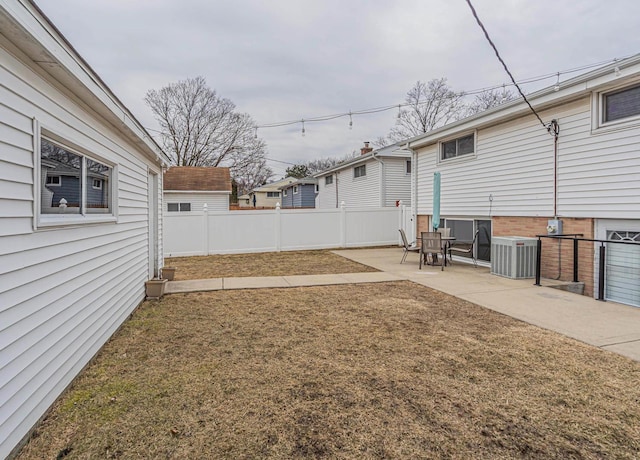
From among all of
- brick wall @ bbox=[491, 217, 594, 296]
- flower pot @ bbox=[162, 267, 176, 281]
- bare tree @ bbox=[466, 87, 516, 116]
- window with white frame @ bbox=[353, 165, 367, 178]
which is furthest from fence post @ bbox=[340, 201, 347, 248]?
bare tree @ bbox=[466, 87, 516, 116]

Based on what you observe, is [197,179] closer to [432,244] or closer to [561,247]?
[432,244]

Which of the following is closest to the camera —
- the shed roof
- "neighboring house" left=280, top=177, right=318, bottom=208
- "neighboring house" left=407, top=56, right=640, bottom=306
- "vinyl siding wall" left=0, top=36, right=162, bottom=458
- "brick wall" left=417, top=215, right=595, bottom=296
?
"vinyl siding wall" left=0, top=36, right=162, bottom=458

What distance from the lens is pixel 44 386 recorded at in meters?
2.64

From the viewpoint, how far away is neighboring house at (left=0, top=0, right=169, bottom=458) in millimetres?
2234

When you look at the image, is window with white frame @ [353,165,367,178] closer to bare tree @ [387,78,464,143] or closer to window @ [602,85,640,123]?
bare tree @ [387,78,464,143]

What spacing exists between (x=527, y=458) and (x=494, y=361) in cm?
147

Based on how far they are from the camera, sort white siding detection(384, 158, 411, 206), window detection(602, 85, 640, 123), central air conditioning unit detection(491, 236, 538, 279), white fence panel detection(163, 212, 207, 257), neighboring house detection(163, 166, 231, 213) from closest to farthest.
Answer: window detection(602, 85, 640, 123), central air conditioning unit detection(491, 236, 538, 279), white fence panel detection(163, 212, 207, 257), white siding detection(384, 158, 411, 206), neighboring house detection(163, 166, 231, 213)

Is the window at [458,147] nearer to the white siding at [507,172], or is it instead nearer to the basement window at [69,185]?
the white siding at [507,172]

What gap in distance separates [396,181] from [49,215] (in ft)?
51.0

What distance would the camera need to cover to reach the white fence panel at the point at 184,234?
39.0ft

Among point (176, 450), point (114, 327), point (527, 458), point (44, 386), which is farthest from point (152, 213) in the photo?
point (527, 458)

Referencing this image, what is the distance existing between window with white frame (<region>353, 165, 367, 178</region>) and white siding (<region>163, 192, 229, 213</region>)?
789 centimetres

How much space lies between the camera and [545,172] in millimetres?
7590

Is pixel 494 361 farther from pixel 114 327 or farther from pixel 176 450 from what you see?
pixel 114 327
